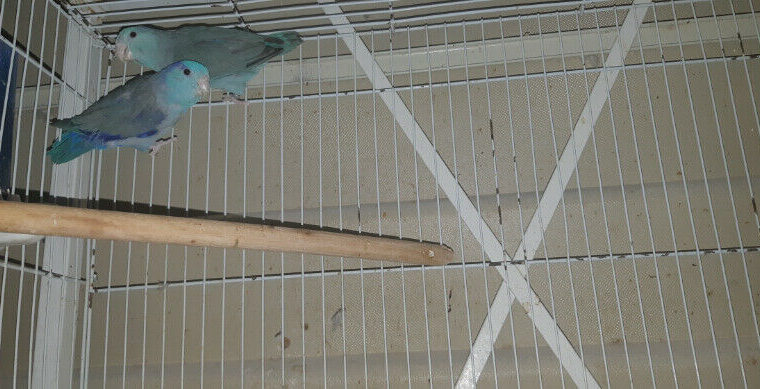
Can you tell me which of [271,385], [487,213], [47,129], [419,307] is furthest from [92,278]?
[487,213]

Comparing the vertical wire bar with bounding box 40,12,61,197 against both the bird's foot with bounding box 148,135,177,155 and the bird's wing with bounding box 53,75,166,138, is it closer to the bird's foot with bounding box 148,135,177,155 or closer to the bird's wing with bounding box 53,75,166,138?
the bird's wing with bounding box 53,75,166,138

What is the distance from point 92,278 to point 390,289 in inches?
43.0

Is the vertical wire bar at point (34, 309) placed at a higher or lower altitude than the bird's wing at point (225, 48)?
lower

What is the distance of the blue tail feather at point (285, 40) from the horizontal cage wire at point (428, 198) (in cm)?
7

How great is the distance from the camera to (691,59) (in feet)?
6.32

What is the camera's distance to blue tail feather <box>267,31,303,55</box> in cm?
181

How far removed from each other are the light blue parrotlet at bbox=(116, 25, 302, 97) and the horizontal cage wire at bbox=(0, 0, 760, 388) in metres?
0.08

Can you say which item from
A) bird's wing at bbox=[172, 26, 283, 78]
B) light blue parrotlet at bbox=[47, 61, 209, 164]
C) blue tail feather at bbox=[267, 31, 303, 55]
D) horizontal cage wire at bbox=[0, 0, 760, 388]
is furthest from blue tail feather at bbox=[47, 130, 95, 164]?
blue tail feather at bbox=[267, 31, 303, 55]

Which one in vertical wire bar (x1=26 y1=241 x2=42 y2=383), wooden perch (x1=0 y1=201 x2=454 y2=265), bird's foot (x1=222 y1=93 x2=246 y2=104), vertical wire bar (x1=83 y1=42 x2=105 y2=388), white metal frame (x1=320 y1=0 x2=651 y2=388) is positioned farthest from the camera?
bird's foot (x1=222 y1=93 x2=246 y2=104)

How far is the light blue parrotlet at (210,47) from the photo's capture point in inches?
71.0

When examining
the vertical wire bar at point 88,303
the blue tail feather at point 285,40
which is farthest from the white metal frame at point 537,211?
the vertical wire bar at point 88,303

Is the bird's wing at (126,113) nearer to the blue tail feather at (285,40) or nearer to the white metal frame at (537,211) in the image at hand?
the blue tail feather at (285,40)

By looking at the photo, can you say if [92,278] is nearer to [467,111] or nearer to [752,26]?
[467,111]

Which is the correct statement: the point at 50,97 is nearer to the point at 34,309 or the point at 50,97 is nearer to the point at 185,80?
the point at 185,80
